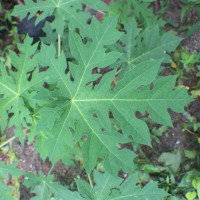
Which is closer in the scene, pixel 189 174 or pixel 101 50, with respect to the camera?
pixel 101 50

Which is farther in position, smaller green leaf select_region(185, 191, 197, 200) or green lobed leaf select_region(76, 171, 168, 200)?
smaller green leaf select_region(185, 191, 197, 200)

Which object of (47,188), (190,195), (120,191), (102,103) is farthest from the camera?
(190,195)

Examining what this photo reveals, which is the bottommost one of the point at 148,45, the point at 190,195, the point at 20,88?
the point at 190,195

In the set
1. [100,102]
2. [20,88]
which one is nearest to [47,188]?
[20,88]

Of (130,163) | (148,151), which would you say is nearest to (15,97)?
(130,163)

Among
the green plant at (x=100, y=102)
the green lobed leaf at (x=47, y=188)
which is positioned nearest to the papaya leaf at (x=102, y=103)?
the green plant at (x=100, y=102)

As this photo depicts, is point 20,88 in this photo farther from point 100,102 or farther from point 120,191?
point 120,191

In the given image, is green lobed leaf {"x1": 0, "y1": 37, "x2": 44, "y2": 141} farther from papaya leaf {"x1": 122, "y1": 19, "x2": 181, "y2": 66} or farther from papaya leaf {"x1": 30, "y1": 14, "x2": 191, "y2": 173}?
papaya leaf {"x1": 122, "y1": 19, "x2": 181, "y2": 66}

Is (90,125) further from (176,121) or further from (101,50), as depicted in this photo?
(176,121)

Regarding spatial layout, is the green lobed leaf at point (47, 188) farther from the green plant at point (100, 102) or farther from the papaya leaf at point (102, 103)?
the papaya leaf at point (102, 103)

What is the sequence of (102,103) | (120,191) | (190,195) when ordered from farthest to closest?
(190,195)
(120,191)
(102,103)

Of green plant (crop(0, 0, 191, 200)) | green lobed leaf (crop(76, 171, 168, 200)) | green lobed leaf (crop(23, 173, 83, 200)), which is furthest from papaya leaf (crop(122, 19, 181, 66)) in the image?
green lobed leaf (crop(23, 173, 83, 200))
